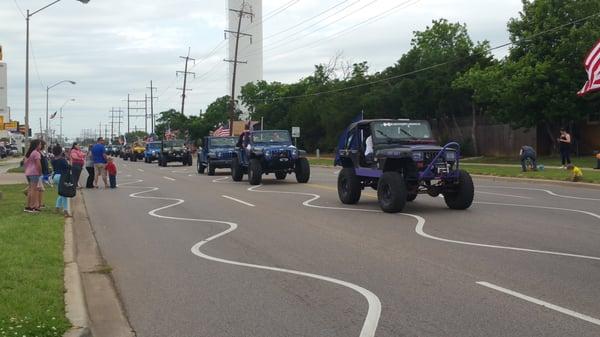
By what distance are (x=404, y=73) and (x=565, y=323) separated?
4403 centimetres

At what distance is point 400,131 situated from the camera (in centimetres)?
1588

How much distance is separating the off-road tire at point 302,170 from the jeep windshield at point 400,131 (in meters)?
9.28

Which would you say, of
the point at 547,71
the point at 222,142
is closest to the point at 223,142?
the point at 222,142

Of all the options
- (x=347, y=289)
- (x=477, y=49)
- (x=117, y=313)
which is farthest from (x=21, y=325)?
(x=477, y=49)

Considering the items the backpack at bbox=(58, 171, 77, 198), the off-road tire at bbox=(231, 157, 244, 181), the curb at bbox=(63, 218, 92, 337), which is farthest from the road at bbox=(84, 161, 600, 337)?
the off-road tire at bbox=(231, 157, 244, 181)

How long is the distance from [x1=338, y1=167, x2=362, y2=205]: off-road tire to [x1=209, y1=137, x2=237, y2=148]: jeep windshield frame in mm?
17387

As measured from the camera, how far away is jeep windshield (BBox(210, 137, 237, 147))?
111 ft

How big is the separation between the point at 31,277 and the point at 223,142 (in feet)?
87.7

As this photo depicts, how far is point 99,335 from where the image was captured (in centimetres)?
591

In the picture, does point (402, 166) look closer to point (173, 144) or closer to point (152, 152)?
point (173, 144)

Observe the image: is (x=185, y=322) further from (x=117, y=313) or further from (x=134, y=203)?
(x=134, y=203)

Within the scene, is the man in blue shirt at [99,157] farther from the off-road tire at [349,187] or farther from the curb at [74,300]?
the curb at [74,300]

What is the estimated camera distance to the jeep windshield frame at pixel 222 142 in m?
33.8

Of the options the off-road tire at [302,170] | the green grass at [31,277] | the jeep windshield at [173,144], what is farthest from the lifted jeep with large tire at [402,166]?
the jeep windshield at [173,144]
